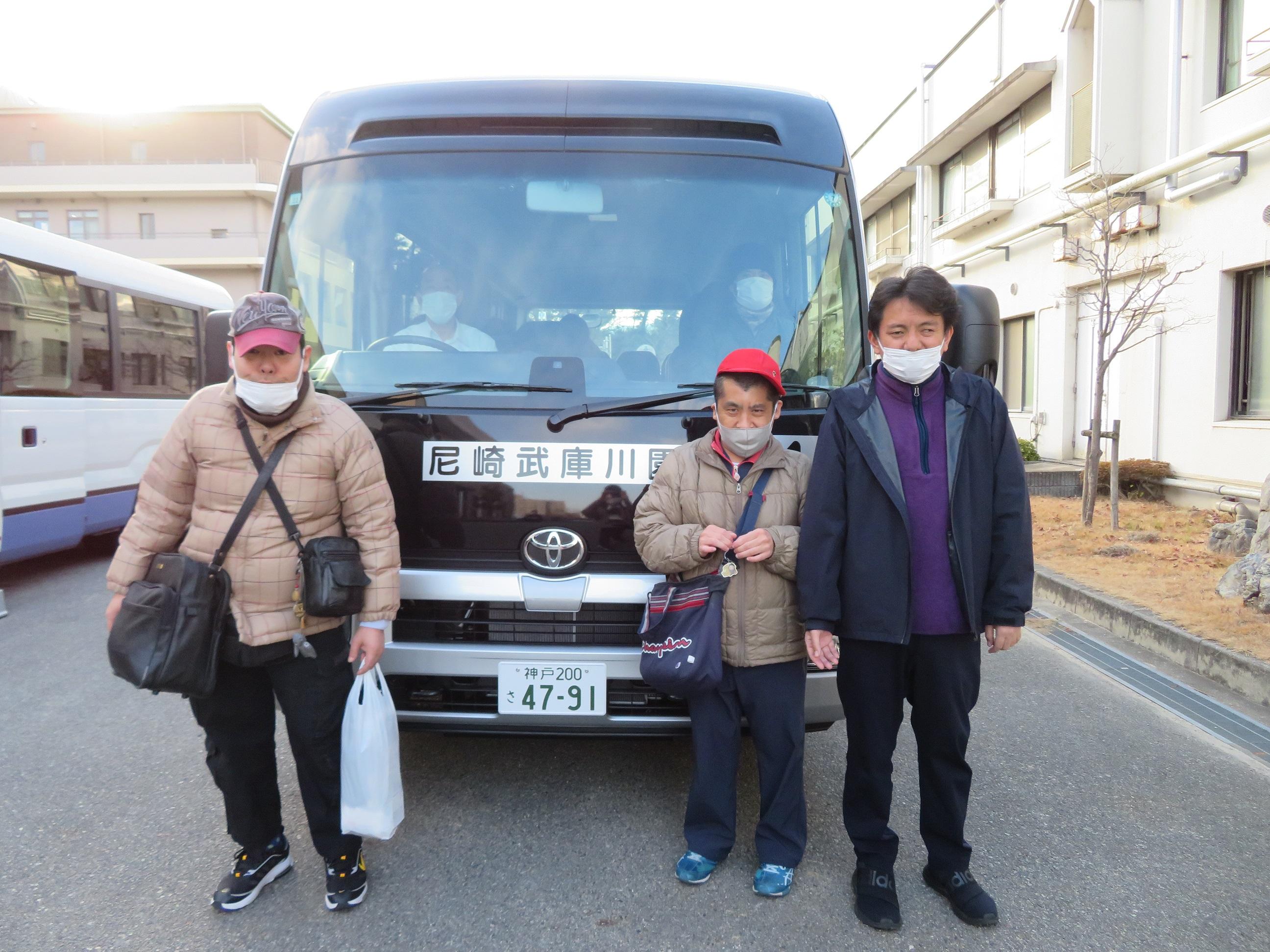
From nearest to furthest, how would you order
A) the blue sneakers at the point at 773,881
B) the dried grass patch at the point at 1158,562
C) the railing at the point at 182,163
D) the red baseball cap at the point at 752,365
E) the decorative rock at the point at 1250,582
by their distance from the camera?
the red baseball cap at the point at 752,365
the blue sneakers at the point at 773,881
the dried grass patch at the point at 1158,562
the decorative rock at the point at 1250,582
the railing at the point at 182,163

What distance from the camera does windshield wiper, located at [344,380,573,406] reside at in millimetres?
2918

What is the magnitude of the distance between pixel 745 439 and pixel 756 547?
12.6 inches

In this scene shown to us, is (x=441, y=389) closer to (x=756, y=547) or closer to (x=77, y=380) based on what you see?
(x=756, y=547)

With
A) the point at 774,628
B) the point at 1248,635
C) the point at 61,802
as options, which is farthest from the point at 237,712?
the point at 1248,635

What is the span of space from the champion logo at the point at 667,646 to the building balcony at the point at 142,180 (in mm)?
44946

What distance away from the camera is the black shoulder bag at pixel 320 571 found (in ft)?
7.77

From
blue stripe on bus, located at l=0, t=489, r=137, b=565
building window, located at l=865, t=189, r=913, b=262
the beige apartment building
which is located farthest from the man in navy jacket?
the beige apartment building

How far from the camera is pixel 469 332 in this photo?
10.1 feet

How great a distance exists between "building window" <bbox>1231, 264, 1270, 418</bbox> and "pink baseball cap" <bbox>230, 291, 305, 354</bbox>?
10.7 m

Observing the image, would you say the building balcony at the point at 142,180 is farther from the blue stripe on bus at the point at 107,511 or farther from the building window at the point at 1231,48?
the building window at the point at 1231,48

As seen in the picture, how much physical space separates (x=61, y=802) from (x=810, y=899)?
2783mm

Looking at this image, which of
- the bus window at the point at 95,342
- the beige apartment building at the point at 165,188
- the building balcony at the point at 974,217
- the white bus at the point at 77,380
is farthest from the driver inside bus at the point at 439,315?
the beige apartment building at the point at 165,188

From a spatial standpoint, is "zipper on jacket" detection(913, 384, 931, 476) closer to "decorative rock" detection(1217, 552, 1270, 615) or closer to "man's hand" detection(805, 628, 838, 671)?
"man's hand" detection(805, 628, 838, 671)

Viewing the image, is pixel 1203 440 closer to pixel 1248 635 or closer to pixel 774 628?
pixel 1248 635
